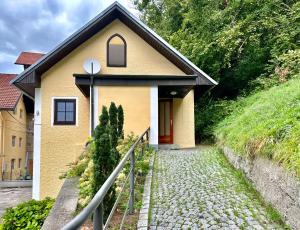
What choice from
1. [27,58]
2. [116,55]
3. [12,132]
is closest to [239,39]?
[116,55]

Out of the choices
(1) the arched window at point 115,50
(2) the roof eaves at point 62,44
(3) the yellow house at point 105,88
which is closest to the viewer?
(3) the yellow house at point 105,88

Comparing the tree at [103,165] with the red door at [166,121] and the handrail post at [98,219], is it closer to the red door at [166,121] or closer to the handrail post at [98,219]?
the handrail post at [98,219]

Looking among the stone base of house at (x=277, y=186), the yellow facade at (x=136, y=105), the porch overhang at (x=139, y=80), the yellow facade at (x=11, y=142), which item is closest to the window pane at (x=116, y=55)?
the porch overhang at (x=139, y=80)

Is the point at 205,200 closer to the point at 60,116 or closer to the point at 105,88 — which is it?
the point at 105,88

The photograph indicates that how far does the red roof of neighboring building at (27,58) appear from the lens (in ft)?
95.7

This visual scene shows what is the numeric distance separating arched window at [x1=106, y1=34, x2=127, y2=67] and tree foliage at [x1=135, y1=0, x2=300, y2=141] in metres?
4.98

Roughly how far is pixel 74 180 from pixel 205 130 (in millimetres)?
11140

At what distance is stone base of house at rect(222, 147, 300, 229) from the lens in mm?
3902

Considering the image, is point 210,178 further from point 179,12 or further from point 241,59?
point 179,12

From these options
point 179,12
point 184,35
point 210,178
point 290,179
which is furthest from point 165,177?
point 179,12

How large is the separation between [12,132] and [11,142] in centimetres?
84

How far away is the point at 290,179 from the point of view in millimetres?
4051

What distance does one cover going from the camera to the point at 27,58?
30172 mm

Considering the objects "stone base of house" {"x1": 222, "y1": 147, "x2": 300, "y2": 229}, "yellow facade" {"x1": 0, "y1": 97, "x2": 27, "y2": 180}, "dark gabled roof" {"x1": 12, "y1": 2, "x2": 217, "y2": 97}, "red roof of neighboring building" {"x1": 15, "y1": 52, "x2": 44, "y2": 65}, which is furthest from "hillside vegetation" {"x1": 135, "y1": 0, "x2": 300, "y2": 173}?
"red roof of neighboring building" {"x1": 15, "y1": 52, "x2": 44, "y2": 65}
